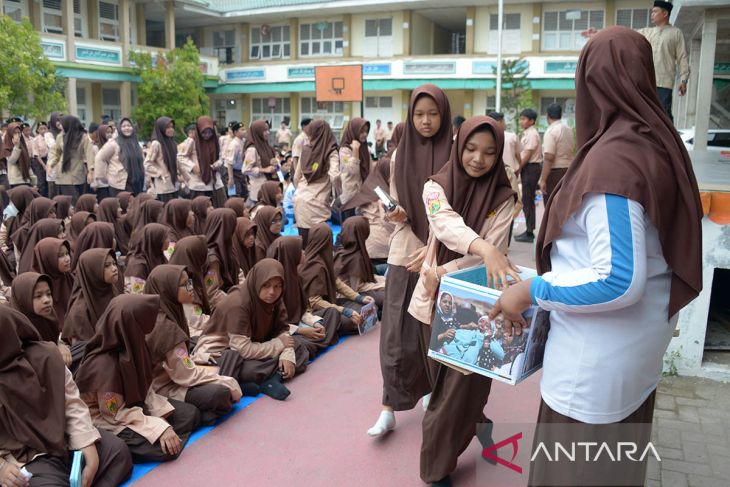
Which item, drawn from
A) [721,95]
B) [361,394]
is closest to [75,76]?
[721,95]

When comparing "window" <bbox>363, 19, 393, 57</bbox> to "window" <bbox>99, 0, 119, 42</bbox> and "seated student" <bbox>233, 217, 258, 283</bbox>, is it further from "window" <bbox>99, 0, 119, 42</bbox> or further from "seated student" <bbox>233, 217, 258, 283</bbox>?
"seated student" <bbox>233, 217, 258, 283</bbox>

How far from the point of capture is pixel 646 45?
1558 millimetres

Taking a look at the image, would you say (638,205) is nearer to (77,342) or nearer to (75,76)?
(77,342)

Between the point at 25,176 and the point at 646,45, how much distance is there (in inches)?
367

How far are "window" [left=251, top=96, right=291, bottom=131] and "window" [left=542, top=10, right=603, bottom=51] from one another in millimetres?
9607

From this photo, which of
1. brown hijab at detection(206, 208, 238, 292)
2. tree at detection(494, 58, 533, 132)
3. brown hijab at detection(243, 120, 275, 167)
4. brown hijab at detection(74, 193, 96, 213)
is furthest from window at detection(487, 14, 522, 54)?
brown hijab at detection(206, 208, 238, 292)

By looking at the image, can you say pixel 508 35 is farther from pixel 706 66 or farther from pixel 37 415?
pixel 37 415

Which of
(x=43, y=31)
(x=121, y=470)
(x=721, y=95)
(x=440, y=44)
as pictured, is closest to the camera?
(x=121, y=470)

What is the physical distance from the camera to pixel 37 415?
8.40 ft

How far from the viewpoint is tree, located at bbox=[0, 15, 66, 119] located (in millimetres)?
→ 12359

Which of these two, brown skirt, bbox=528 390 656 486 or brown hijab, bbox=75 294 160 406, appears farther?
brown hijab, bbox=75 294 160 406

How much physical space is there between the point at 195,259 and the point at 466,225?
2682mm

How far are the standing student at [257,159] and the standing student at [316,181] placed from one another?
2.73 m

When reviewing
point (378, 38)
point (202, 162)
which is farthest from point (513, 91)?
point (202, 162)
